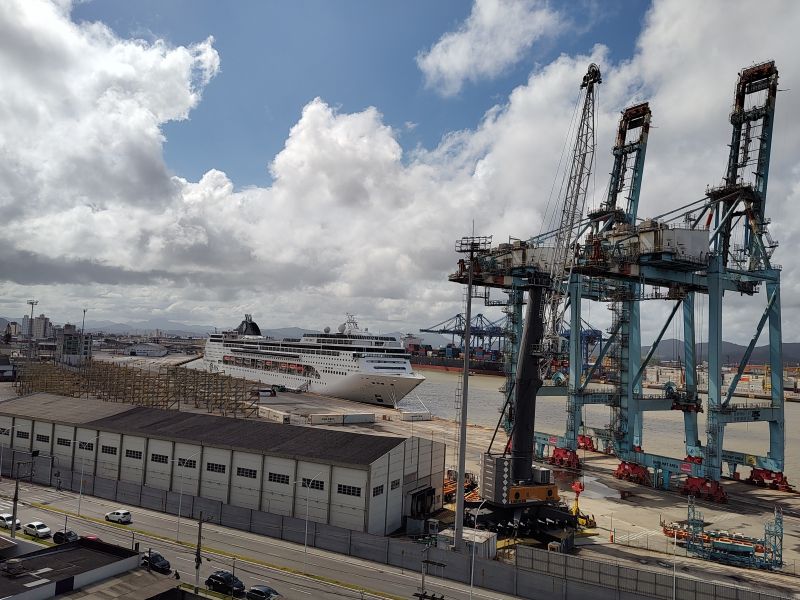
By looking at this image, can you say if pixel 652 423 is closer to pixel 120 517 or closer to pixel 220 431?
pixel 220 431

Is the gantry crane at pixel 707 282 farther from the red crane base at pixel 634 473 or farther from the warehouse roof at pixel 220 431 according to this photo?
the warehouse roof at pixel 220 431

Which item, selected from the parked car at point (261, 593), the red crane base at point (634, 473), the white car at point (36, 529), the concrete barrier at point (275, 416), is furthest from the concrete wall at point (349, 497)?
the concrete barrier at point (275, 416)

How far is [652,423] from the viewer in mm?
99125

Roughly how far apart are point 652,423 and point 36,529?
9531 cm

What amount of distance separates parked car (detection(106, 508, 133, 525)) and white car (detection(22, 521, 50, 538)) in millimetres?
2980

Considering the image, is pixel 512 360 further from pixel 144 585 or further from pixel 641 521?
pixel 144 585

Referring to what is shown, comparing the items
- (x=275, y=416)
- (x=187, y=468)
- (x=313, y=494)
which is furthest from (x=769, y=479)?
(x=275, y=416)

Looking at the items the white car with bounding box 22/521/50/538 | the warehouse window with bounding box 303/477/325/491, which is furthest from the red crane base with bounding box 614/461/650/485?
the white car with bounding box 22/521/50/538

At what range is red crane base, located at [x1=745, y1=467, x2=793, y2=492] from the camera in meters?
46.3

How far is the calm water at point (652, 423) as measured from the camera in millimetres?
70256

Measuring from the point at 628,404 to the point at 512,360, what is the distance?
14.8 meters

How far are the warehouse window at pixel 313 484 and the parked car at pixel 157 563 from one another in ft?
27.2

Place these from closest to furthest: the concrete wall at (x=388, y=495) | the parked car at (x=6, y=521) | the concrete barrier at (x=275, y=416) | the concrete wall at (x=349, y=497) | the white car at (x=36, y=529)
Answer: the white car at (x=36, y=529), the parked car at (x=6, y=521), the concrete wall at (x=349, y=497), the concrete wall at (x=388, y=495), the concrete barrier at (x=275, y=416)

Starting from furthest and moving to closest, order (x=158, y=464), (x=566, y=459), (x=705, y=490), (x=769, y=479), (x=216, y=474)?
(x=566, y=459) → (x=769, y=479) → (x=705, y=490) → (x=158, y=464) → (x=216, y=474)
